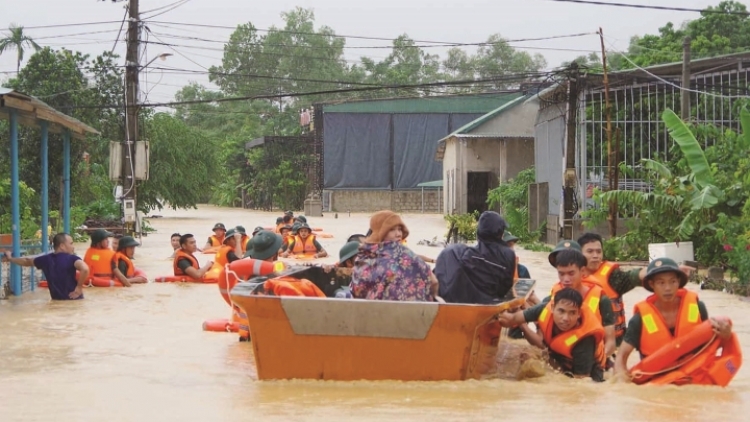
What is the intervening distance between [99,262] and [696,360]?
1107 centimetres

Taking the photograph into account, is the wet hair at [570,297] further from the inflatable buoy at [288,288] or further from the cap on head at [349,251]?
the cap on head at [349,251]

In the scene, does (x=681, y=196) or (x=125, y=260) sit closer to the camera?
(x=125, y=260)

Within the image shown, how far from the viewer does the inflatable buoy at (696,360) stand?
25.1 ft


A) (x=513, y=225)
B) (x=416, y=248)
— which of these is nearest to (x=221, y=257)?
(x=416, y=248)

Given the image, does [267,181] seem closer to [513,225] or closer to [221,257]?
[513,225]

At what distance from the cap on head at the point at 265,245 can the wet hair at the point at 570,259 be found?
137 inches

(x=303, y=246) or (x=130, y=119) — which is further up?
(x=130, y=119)

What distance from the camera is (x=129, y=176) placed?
28.8 meters

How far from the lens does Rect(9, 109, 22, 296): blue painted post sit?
14.1 m

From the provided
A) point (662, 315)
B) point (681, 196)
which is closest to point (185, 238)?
point (681, 196)

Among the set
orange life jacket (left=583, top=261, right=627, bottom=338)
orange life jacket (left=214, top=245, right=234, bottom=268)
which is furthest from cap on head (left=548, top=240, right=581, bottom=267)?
orange life jacket (left=214, top=245, right=234, bottom=268)

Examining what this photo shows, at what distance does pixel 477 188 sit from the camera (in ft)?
151

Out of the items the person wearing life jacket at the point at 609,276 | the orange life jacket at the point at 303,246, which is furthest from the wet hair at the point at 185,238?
the person wearing life jacket at the point at 609,276

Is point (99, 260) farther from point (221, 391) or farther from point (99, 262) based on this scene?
point (221, 391)
